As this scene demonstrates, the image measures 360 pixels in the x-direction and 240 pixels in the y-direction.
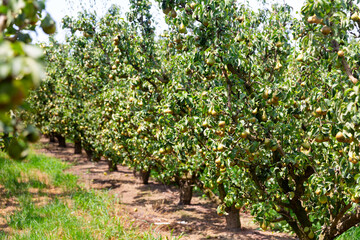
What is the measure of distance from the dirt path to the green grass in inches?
19.2

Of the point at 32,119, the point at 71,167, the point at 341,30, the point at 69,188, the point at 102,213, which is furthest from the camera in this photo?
the point at 32,119

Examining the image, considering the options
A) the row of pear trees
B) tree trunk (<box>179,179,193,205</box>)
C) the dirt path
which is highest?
the row of pear trees

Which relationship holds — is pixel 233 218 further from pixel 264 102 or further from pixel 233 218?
pixel 264 102

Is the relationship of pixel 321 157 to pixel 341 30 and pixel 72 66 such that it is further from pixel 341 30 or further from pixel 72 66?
pixel 72 66

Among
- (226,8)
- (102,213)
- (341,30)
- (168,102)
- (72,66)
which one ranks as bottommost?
(102,213)

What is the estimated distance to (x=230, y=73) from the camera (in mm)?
4371

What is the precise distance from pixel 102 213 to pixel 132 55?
3.48 m

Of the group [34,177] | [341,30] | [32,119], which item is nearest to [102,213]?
[34,177]

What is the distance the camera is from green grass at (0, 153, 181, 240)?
Result: 5.79 metres

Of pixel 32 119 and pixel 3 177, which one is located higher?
pixel 32 119

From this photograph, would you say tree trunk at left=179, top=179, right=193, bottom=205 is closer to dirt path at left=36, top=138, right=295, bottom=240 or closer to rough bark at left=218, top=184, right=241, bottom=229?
dirt path at left=36, top=138, right=295, bottom=240

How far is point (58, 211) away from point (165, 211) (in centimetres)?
262

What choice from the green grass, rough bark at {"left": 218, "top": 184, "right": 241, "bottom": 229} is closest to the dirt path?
rough bark at {"left": 218, "top": 184, "right": 241, "bottom": 229}

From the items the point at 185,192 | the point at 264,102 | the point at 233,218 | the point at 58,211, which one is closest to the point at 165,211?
the point at 185,192
